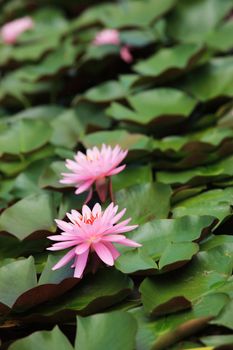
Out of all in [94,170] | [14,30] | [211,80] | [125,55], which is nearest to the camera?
[94,170]

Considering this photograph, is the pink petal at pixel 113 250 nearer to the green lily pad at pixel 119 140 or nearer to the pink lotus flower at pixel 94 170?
the pink lotus flower at pixel 94 170

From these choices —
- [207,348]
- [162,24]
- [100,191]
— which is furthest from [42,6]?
[207,348]

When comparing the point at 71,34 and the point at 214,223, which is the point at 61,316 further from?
the point at 71,34

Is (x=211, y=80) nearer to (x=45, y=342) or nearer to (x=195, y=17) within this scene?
(x=195, y=17)

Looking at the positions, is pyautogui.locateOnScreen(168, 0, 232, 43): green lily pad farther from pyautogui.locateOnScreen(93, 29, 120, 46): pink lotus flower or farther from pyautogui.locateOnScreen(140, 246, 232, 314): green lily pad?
pyautogui.locateOnScreen(140, 246, 232, 314): green lily pad

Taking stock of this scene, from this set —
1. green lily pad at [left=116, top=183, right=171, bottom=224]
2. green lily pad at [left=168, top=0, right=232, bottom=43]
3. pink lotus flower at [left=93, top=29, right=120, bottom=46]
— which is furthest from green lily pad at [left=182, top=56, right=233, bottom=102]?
green lily pad at [left=116, top=183, right=171, bottom=224]

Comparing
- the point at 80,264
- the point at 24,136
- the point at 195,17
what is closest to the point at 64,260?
the point at 80,264

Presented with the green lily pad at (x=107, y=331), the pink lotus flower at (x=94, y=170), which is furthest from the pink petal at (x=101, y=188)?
the green lily pad at (x=107, y=331)
